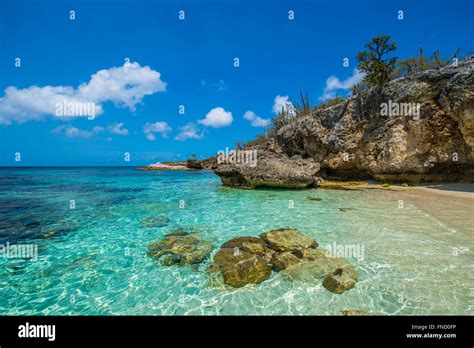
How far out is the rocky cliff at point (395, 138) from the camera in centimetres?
1719

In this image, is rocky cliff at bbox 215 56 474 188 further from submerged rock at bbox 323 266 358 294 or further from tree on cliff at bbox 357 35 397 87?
submerged rock at bbox 323 266 358 294

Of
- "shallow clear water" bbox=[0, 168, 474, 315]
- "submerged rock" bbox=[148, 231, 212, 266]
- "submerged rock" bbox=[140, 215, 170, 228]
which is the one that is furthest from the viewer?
"submerged rock" bbox=[140, 215, 170, 228]

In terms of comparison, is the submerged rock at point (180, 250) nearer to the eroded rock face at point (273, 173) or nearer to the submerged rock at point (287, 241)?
the submerged rock at point (287, 241)

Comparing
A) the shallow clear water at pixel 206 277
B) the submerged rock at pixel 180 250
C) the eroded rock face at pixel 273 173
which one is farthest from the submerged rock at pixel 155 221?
the eroded rock face at pixel 273 173

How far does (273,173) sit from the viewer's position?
798 inches

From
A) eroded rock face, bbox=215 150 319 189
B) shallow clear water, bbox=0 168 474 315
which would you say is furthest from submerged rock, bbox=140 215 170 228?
eroded rock face, bbox=215 150 319 189

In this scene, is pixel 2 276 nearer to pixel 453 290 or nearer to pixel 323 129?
pixel 453 290

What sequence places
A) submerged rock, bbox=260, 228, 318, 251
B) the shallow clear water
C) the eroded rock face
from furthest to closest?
the eroded rock face < submerged rock, bbox=260, 228, 318, 251 < the shallow clear water

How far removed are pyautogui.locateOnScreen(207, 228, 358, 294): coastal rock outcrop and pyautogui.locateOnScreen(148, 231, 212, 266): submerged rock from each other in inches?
23.6

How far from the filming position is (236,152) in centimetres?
2341

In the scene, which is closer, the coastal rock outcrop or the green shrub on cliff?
the coastal rock outcrop

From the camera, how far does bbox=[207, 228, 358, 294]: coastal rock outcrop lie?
522cm

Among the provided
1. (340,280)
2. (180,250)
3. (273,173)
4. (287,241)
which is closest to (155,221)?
(180,250)
